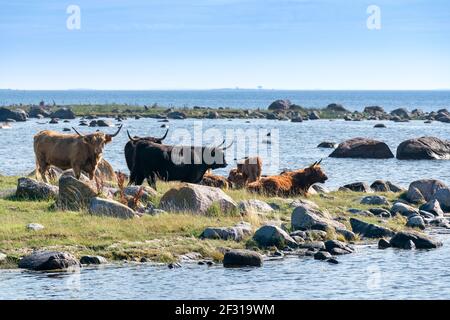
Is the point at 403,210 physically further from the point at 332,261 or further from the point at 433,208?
the point at 332,261

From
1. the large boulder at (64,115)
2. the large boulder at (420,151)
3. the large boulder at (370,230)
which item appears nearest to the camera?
the large boulder at (370,230)

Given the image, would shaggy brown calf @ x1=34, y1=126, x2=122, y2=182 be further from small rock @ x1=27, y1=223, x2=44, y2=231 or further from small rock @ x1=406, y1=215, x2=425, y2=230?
small rock @ x1=406, y1=215, x2=425, y2=230

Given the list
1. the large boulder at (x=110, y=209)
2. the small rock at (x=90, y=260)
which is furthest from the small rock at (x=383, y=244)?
the small rock at (x=90, y=260)

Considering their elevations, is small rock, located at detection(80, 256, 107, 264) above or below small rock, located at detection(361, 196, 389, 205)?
above

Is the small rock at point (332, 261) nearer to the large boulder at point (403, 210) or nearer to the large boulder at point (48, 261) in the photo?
the large boulder at point (48, 261)

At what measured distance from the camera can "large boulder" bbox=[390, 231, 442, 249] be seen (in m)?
21.3

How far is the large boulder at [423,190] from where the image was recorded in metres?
29.0

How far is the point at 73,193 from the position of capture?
22.7 metres

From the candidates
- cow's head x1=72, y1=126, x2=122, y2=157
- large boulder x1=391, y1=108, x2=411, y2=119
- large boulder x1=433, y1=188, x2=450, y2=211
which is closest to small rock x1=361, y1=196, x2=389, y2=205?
large boulder x1=433, y1=188, x2=450, y2=211

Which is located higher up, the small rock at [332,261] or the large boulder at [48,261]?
the large boulder at [48,261]

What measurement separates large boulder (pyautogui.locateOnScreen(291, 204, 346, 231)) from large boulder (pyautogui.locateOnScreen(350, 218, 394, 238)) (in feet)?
1.39

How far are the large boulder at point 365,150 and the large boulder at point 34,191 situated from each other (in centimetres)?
3519

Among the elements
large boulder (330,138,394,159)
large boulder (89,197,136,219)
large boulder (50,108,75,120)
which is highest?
large boulder (89,197,136,219)

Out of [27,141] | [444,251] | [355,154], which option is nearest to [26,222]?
[444,251]
